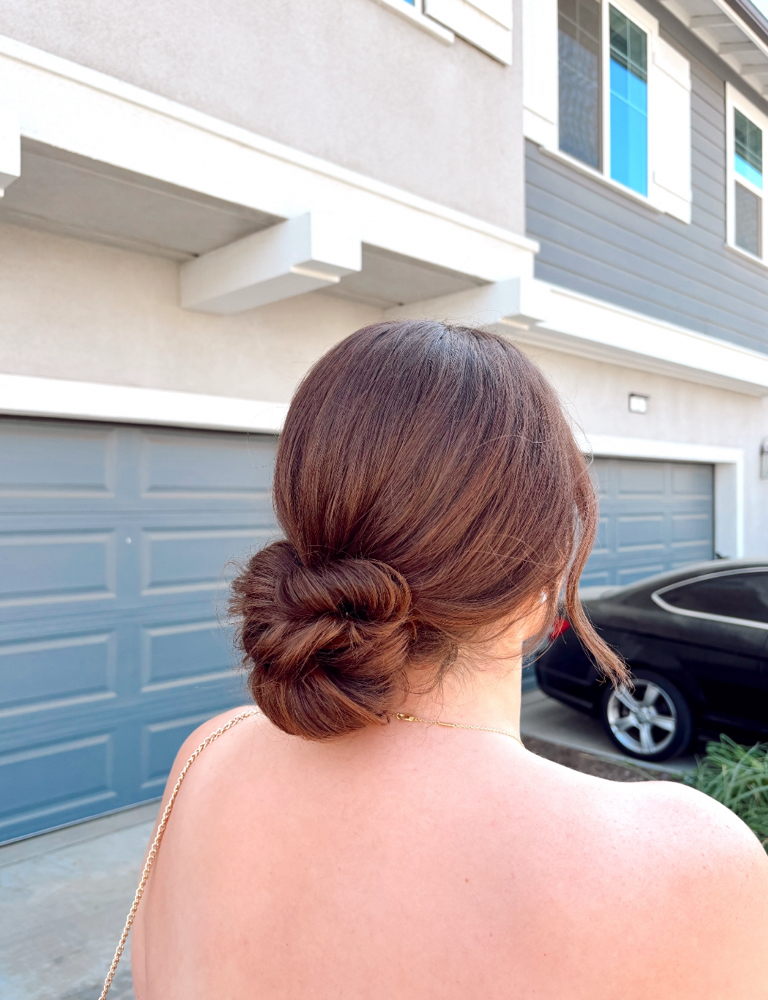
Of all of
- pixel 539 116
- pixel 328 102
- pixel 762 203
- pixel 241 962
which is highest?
pixel 762 203

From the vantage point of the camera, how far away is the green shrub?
340 cm

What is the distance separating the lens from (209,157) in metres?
3.74

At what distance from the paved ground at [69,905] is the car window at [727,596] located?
1206 millimetres

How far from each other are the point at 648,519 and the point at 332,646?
8.12 metres

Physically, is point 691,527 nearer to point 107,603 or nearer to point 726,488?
point 726,488

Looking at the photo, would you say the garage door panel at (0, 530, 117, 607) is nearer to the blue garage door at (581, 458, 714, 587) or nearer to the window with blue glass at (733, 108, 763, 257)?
the blue garage door at (581, 458, 714, 587)

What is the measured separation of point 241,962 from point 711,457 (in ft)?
30.8

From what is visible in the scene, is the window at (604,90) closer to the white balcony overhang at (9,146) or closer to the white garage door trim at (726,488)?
the white garage door trim at (726,488)

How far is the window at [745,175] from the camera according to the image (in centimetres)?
923

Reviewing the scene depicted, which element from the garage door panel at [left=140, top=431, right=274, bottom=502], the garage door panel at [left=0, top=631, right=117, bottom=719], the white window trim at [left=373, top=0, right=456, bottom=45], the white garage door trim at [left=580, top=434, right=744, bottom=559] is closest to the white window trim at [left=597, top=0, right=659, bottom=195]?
the white window trim at [left=373, top=0, right=456, bottom=45]

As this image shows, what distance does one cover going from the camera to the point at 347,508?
778 millimetres

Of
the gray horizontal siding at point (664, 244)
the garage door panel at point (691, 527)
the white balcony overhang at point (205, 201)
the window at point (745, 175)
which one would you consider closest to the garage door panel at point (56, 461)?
the white balcony overhang at point (205, 201)

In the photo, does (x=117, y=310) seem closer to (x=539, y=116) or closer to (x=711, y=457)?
(x=539, y=116)

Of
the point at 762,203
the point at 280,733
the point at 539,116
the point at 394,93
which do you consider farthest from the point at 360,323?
the point at 762,203
